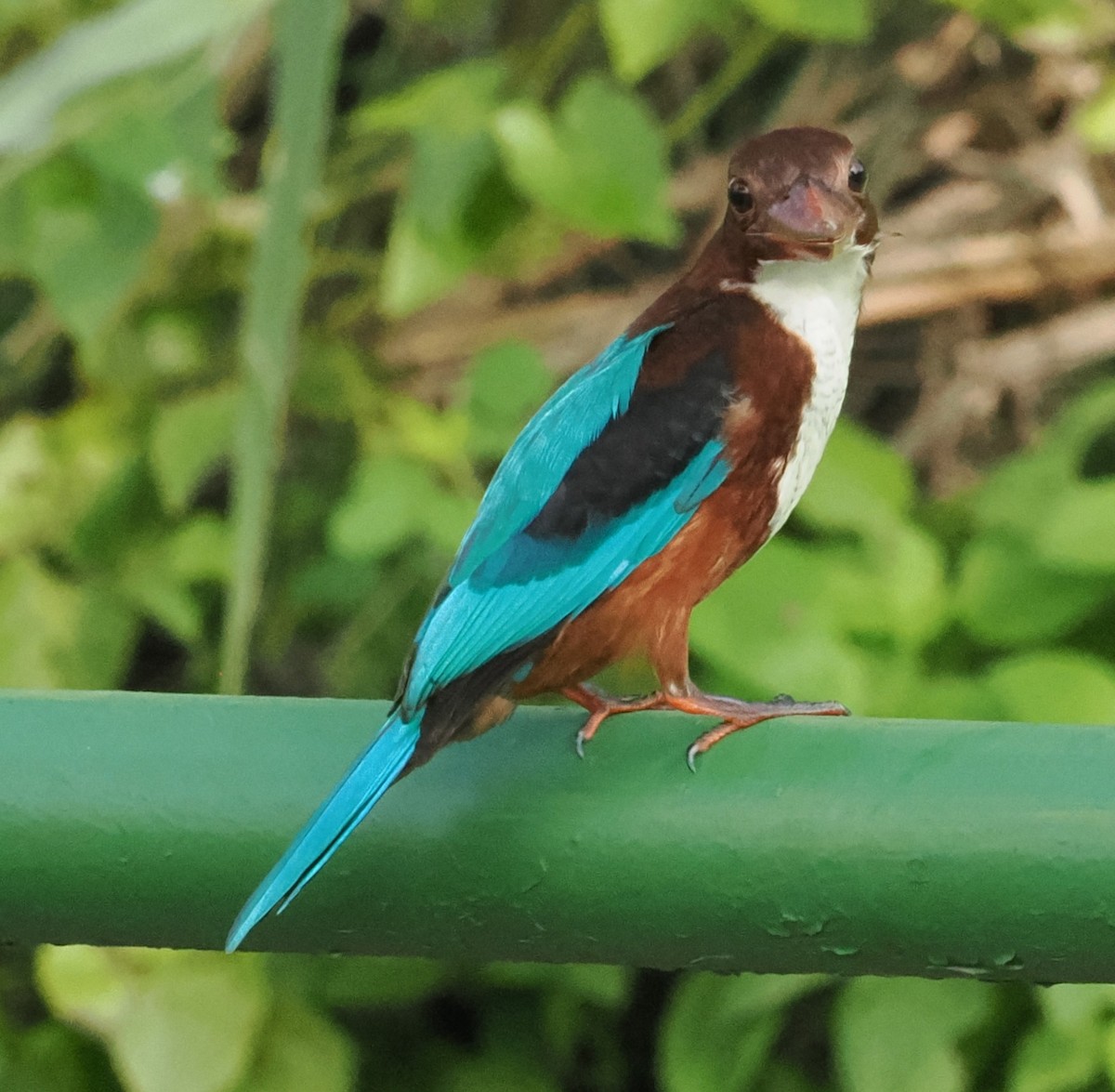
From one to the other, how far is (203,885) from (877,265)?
4.53ft

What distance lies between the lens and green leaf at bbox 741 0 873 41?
5.13 feet

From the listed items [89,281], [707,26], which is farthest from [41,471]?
[707,26]

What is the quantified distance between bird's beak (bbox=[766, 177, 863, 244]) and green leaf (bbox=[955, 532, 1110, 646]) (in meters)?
0.56

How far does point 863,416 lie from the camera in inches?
84.2

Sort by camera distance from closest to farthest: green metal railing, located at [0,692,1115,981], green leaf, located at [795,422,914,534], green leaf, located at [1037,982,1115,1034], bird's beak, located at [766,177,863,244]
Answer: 1. green metal railing, located at [0,692,1115,981]
2. bird's beak, located at [766,177,863,244]
3. green leaf, located at [1037,982,1115,1034]
4. green leaf, located at [795,422,914,534]

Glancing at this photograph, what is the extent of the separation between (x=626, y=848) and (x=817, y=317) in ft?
1.28

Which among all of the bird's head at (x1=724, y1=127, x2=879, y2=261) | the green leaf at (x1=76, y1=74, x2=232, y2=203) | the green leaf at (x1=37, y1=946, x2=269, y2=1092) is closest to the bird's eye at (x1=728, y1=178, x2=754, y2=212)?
the bird's head at (x1=724, y1=127, x2=879, y2=261)

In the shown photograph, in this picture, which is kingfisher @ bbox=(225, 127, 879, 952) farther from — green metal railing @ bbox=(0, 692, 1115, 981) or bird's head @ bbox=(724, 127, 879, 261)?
green metal railing @ bbox=(0, 692, 1115, 981)

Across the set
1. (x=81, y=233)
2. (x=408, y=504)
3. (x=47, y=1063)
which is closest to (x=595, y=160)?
(x=408, y=504)

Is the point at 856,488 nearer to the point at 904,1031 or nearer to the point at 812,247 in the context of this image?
the point at 904,1031

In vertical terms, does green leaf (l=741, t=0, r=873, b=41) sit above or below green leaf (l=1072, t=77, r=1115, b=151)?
below

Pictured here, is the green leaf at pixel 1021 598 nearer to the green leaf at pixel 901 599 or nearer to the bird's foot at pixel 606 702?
the green leaf at pixel 901 599

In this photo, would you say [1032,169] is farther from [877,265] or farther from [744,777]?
[744,777]

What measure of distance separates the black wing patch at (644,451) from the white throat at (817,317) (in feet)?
0.16
